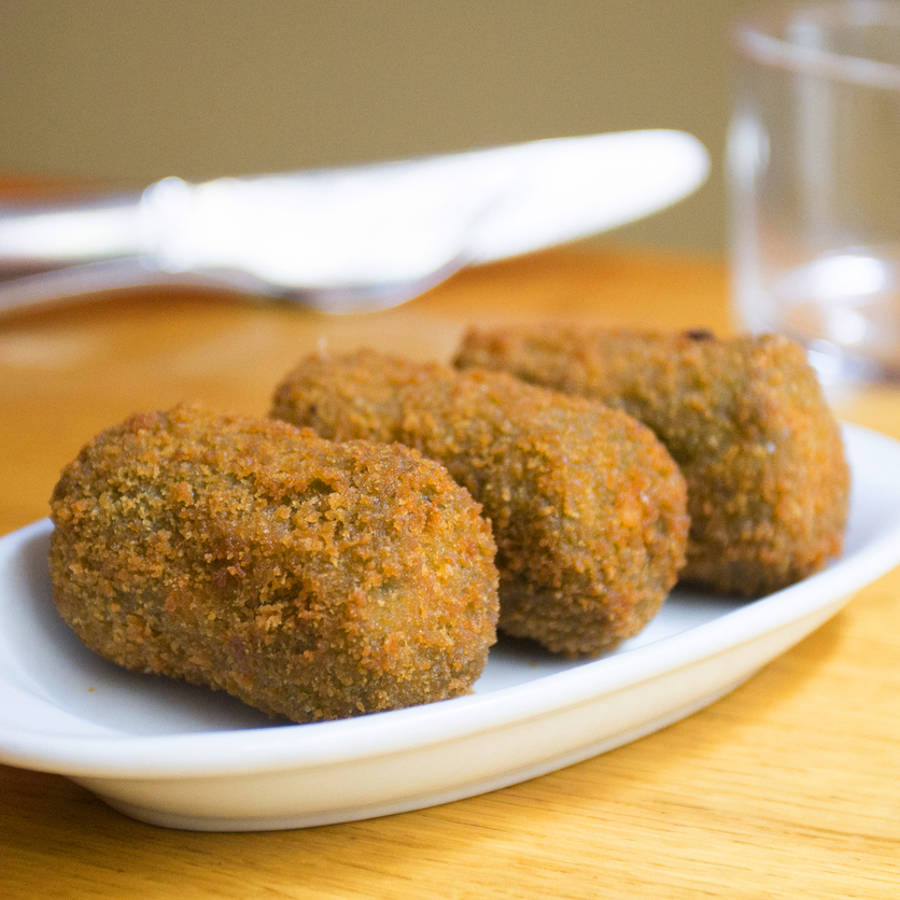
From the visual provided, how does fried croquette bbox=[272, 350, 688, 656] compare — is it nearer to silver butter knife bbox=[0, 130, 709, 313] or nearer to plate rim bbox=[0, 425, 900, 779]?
plate rim bbox=[0, 425, 900, 779]

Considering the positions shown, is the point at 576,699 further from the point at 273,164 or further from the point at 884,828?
the point at 273,164

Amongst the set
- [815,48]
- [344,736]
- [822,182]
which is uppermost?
[815,48]

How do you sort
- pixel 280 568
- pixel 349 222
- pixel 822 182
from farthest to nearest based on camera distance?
pixel 349 222 < pixel 822 182 < pixel 280 568

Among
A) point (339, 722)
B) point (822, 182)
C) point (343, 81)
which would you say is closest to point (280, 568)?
point (339, 722)

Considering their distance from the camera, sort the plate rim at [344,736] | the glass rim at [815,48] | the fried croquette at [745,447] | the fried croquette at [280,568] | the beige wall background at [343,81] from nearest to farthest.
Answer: the plate rim at [344,736], the fried croquette at [280,568], the fried croquette at [745,447], the glass rim at [815,48], the beige wall background at [343,81]

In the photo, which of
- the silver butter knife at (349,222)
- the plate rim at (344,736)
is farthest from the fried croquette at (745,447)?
the silver butter knife at (349,222)

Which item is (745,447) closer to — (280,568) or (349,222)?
(280,568)

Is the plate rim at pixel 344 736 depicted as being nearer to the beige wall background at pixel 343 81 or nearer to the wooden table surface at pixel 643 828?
the wooden table surface at pixel 643 828
